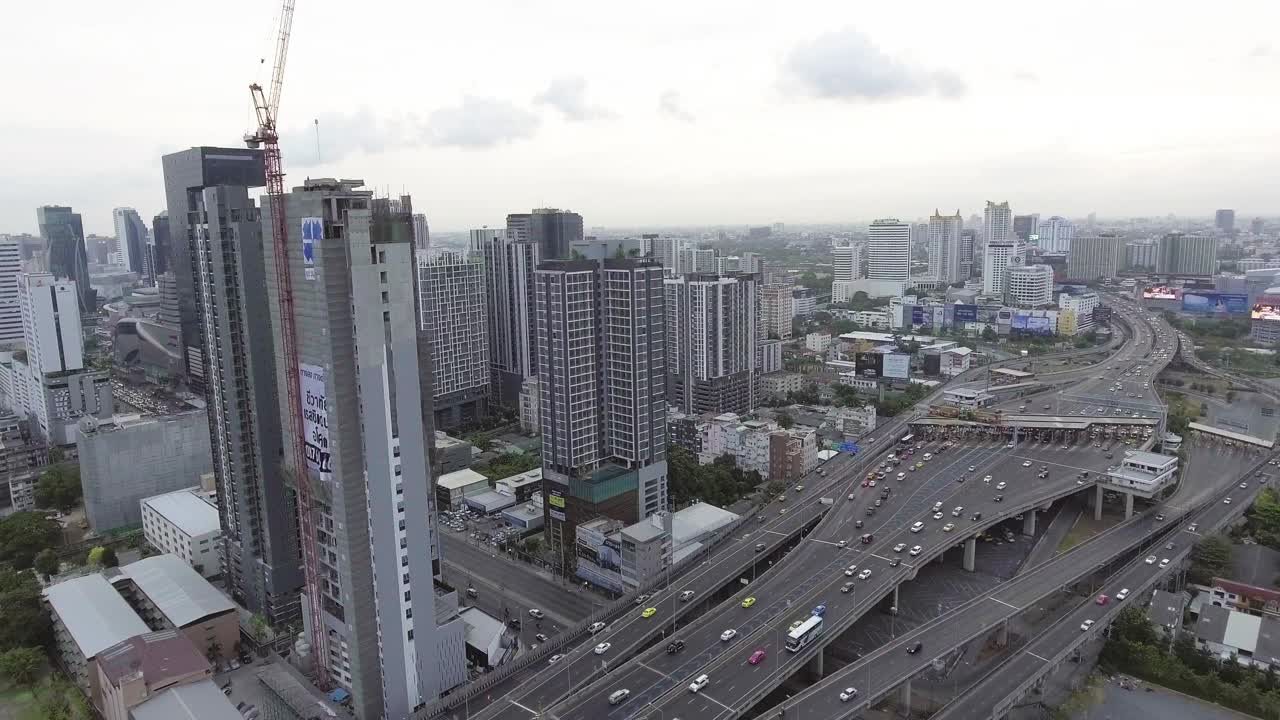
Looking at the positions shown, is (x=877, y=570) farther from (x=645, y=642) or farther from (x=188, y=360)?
(x=188, y=360)

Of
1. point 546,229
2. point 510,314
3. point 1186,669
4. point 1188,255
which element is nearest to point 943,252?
point 1188,255

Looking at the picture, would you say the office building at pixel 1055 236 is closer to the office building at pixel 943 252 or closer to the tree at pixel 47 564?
the office building at pixel 943 252

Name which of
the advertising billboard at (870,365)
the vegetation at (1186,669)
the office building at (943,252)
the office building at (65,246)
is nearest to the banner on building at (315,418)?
the vegetation at (1186,669)

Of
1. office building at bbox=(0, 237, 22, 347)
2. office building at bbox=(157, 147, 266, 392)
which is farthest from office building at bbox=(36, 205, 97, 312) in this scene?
office building at bbox=(157, 147, 266, 392)

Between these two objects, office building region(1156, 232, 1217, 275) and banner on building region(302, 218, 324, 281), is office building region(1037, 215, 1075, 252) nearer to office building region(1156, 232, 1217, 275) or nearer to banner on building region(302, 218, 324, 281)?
office building region(1156, 232, 1217, 275)

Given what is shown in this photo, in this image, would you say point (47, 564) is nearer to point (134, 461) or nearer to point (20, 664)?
point (134, 461)

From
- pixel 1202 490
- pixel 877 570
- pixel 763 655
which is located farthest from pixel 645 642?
pixel 1202 490
